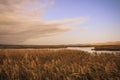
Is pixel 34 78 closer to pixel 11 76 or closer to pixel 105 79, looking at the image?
pixel 11 76

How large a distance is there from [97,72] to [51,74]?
162cm

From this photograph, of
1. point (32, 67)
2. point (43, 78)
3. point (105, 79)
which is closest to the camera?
point (105, 79)

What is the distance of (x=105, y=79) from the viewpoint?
180 inches

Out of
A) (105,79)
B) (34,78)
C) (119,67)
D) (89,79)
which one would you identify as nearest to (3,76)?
(34,78)

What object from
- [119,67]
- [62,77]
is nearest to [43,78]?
[62,77]

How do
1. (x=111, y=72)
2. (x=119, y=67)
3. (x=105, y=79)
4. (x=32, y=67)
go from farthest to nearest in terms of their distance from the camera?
(x=32, y=67) < (x=119, y=67) < (x=111, y=72) < (x=105, y=79)

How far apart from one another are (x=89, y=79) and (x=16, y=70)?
2.79 metres

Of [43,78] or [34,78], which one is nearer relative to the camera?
[34,78]

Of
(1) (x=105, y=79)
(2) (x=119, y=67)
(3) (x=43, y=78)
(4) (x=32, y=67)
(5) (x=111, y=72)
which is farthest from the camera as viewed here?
(4) (x=32, y=67)

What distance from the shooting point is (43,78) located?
549 centimetres

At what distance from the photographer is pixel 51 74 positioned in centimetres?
567

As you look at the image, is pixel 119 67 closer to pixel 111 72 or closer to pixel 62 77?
pixel 111 72

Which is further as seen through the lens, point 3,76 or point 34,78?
point 3,76

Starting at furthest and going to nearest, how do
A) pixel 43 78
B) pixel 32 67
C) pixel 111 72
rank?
pixel 32 67 < pixel 43 78 < pixel 111 72
